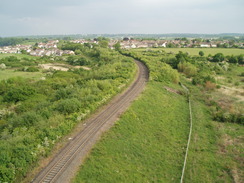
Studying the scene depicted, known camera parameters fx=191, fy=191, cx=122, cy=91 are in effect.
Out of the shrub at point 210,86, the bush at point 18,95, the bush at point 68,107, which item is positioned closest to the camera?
the bush at point 68,107

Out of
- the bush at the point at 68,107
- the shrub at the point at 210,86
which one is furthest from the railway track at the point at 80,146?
the shrub at the point at 210,86

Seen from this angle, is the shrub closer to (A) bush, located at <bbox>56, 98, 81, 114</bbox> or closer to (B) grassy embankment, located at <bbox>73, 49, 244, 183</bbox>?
(B) grassy embankment, located at <bbox>73, 49, 244, 183</bbox>

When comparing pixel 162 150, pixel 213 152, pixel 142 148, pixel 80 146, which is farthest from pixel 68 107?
pixel 213 152

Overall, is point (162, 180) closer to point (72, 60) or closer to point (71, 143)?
point (71, 143)

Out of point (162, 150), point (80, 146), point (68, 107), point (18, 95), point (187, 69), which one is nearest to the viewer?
point (80, 146)

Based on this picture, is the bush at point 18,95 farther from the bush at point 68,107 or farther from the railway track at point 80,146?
the railway track at point 80,146

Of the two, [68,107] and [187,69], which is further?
[187,69]

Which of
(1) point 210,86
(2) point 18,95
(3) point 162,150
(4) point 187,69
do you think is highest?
(4) point 187,69

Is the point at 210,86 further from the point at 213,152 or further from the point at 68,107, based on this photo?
the point at 68,107
